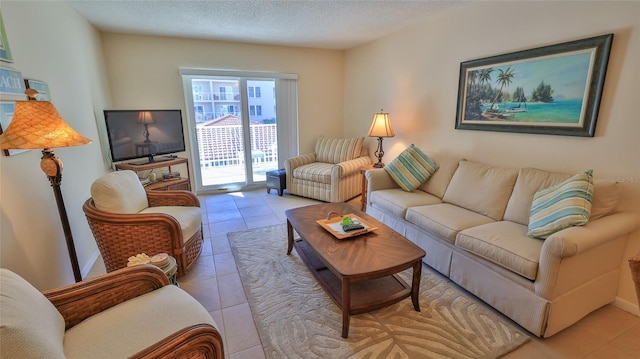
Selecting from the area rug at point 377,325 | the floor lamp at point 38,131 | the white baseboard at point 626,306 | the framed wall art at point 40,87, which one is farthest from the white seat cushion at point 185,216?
the white baseboard at point 626,306

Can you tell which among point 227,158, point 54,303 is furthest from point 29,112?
point 227,158

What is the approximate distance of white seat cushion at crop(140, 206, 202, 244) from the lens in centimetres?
231

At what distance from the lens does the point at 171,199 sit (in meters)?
2.70

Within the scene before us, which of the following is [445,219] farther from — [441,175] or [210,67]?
[210,67]

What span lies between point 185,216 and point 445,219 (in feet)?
7.16

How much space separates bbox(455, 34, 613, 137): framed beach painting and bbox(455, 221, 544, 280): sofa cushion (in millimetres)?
905

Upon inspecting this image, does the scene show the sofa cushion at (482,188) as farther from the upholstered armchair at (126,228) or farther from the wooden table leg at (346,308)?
the upholstered armchair at (126,228)

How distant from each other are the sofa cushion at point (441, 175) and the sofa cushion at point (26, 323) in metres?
2.97

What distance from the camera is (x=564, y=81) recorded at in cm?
218

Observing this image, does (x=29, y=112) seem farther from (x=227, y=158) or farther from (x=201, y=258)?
(x=227, y=158)

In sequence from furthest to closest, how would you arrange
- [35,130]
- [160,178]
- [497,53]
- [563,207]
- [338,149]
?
[338,149], [160,178], [497,53], [563,207], [35,130]

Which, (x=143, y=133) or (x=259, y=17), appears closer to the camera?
(x=259, y=17)

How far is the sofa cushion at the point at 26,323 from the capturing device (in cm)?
82

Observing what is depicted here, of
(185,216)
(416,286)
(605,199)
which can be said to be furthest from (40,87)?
(605,199)
